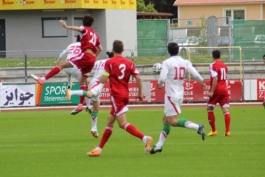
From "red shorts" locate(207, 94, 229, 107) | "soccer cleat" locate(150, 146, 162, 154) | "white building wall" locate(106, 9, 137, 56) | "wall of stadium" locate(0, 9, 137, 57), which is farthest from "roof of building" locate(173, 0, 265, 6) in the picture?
"soccer cleat" locate(150, 146, 162, 154)

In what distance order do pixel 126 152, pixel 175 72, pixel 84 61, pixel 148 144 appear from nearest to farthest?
pixel 148 144 → pixel 175 72 → pixel 126 152 → pixel 84 61

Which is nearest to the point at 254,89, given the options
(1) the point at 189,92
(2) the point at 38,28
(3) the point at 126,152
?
(1) the point at 189,92

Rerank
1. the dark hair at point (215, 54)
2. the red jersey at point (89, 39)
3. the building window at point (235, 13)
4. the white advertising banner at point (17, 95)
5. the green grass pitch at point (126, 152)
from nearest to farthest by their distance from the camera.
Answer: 1. the green grass pitch at point (126, 152)
2. the red jersey at point (89, 39)
3. the dark hair at point (215, 54)
4. the white advertising banner at point (17, 95)
5. the building window at point (235, 13)

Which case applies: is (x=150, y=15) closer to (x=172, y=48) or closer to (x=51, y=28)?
(x=51, y=28)

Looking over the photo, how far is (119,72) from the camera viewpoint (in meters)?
14.6

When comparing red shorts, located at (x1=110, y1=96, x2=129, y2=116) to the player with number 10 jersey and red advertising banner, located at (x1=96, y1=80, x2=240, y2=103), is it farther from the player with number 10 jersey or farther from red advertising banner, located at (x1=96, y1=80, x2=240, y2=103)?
red advertising banner, located at (x1=96, y1=80, x2=240, y2=103)

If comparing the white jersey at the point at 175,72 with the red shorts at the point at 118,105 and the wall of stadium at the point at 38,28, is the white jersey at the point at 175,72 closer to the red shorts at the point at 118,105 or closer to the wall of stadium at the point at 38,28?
the red shorts at the point at 118,105

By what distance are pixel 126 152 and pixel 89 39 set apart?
141 inches

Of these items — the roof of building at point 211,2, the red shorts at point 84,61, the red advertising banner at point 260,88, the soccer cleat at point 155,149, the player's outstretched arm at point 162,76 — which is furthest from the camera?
the roof of building at point 211,2

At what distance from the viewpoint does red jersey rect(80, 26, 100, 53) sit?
18.3 meters

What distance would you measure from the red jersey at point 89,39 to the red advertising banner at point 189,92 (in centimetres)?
1600

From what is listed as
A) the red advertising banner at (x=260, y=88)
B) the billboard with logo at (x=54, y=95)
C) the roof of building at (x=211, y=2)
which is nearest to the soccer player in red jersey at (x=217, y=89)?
the billboard with logo at (x=54, y=95)

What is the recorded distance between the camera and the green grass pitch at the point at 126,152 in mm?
13125

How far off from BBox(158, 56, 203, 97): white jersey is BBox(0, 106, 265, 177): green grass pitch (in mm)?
1238
